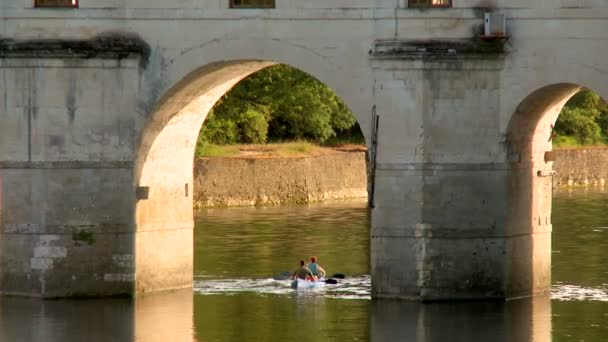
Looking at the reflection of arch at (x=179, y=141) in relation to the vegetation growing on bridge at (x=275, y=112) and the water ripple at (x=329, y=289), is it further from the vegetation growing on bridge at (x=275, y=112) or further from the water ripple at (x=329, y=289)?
the vegetation growing on bridge at (x=275, y=112)

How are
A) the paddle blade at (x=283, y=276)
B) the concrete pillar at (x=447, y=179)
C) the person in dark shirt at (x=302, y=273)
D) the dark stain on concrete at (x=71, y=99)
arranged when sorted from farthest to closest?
the paddle blade at (x=283, y=276) → the person in dark shirt at (x=302, y=273) → the dark stain on concrete at (x=71, y=99) → the concrete pillar at (x=447, y=179)

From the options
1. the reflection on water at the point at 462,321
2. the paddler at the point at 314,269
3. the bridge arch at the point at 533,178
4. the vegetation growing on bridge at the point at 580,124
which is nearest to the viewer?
the reflection on water at the point at 462,321

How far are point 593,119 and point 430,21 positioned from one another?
55598 millimetres

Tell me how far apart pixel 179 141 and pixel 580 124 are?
168ft

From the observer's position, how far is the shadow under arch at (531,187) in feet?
122

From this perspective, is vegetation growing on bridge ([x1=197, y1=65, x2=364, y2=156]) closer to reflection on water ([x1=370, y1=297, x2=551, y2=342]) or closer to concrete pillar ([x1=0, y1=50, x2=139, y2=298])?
concrete pillar ([x1=0, y1=50, x2=139, y2=298])

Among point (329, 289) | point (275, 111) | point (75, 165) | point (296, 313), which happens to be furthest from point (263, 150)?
point (296, 313)

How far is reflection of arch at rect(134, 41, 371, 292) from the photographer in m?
37.8

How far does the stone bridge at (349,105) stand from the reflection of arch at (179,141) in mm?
42

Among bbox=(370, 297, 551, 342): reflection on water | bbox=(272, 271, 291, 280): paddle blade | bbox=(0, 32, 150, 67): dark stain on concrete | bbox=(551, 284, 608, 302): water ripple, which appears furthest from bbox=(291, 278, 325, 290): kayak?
bbox=(0, 32, 150, 67): dark stain on concrete

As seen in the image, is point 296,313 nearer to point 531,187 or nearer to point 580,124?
point 531,187

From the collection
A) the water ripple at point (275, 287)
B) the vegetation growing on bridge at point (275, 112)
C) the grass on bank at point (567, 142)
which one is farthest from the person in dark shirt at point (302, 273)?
the grass on bank at point (567, 142)

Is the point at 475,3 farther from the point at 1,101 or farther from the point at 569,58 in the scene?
the point at 1,101

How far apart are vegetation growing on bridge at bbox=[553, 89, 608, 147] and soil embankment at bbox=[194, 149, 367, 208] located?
46.1 feet
